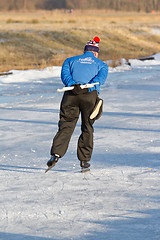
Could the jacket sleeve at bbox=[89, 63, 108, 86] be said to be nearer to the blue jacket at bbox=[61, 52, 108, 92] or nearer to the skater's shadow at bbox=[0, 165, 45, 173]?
the blue jacket at bbox=[61, 52, 108, 92]

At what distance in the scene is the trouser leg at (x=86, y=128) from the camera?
21.1ft

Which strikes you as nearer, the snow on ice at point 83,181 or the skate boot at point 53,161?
the snow on ice at point 83,181

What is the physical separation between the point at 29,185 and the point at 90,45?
2013mm

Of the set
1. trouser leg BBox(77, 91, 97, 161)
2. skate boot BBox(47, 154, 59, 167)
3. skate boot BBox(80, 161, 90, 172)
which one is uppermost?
trouser leg BBox(77, 91, 97, 161)

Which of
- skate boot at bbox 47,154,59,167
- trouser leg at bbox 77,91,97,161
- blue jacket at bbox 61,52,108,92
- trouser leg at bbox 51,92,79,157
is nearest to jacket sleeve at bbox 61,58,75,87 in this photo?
blue jacket at bbox 61,52,108,92

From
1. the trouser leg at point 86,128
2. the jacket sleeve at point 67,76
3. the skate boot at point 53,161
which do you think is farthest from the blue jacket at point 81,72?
the skate boot at point 53,161

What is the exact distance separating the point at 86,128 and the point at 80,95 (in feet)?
1.65

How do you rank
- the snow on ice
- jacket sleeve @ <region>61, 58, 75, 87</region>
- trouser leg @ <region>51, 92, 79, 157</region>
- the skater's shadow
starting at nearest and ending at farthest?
the snow on ice
jacket sleeve @ <region>61, 58, 75, 87</region>
trouser leg @ <region>51, 92, 79, 157</region>
the skater's shadow

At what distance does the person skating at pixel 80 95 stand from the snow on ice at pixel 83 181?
48 cm

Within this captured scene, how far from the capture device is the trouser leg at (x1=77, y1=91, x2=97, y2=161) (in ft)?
21.1

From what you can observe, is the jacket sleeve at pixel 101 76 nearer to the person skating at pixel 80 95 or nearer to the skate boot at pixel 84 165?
the person skating at pixel 80 95

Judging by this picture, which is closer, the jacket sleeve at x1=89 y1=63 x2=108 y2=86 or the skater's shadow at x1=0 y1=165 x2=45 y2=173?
the jacket sleeve at x1=89 y1=63 x2=108 y2=86

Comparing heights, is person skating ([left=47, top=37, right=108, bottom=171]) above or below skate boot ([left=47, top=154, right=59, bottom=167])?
above

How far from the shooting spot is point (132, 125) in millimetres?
10508
